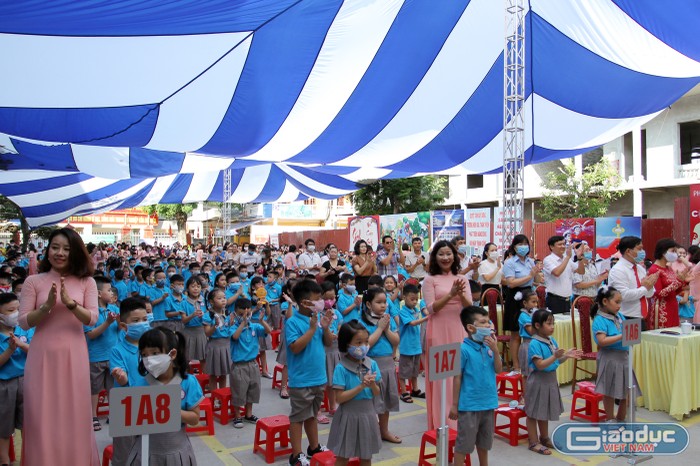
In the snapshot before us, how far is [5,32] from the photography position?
4430 millimetres

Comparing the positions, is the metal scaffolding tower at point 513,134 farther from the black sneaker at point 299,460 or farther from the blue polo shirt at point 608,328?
the black sneaker at point 299,460

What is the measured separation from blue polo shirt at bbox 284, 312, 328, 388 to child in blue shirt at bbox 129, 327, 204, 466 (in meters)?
1.14

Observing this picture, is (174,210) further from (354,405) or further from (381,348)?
(354,405)

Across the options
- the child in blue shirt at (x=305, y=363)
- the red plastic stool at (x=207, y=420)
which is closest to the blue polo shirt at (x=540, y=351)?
the child in blue shirt at (x=305, y=363)

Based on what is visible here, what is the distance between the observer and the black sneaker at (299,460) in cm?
363

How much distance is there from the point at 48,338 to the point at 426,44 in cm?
577

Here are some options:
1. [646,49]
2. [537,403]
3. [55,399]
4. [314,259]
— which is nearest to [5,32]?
[55,399]

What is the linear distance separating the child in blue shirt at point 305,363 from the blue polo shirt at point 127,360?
105cm

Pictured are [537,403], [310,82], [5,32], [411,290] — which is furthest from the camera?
[310,82]

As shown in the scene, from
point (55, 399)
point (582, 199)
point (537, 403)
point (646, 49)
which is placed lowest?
point (537, 403)

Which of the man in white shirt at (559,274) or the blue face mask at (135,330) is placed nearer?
the blue face mask at (135,330)

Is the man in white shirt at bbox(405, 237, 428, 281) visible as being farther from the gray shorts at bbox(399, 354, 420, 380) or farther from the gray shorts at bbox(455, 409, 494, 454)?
the gray shorts at bbox(455, 409, 494, 454)

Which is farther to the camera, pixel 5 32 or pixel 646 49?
pixel 646 49

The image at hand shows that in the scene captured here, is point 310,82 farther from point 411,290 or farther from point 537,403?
point 537,403
